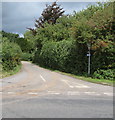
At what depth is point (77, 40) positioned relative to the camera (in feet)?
52.4

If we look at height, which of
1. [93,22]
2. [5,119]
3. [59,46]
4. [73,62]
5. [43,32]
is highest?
[43,32]

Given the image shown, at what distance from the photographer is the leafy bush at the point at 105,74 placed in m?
13.6

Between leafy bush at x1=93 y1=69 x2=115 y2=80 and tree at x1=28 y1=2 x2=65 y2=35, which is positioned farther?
tree at x1=28 y1=2 x2=65 y2=35

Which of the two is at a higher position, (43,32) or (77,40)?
(43,32)

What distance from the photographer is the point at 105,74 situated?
13883 mm

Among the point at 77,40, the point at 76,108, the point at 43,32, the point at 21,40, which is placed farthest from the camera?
the point at 21,40

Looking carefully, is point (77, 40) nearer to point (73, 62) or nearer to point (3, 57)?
point (73, 62)

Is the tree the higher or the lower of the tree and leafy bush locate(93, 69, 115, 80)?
the higher

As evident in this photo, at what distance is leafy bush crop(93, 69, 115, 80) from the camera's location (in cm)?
1360

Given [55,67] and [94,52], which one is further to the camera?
[55,67]

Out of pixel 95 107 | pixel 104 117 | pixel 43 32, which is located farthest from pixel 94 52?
pixel 43 32

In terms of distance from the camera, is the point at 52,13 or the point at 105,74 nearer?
the point at 105,74

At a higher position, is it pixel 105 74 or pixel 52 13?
pixel 52 13

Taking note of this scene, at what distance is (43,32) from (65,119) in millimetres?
30154
